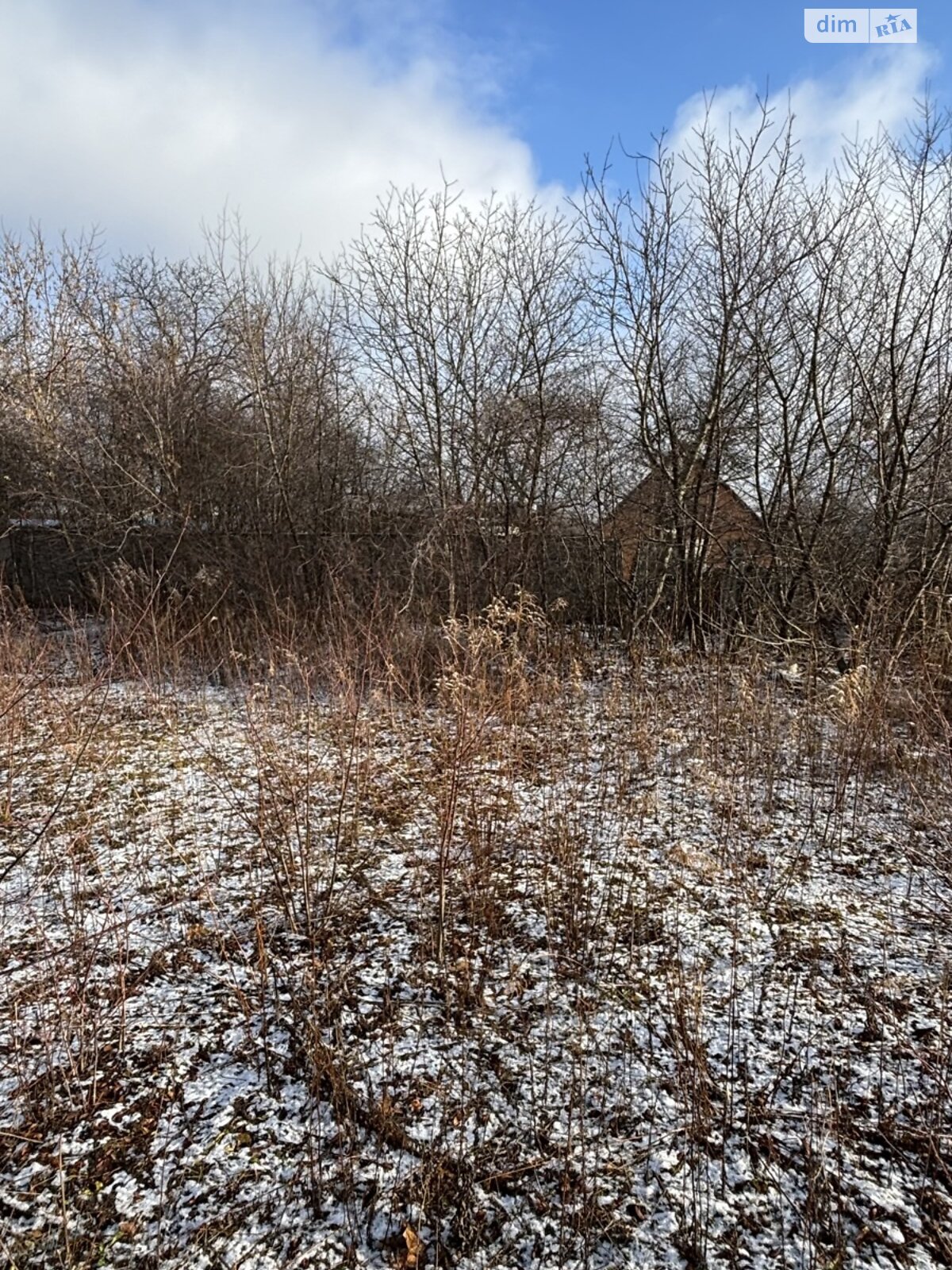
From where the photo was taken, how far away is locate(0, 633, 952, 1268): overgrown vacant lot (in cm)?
162

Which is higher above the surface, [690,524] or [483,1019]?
[690,524]

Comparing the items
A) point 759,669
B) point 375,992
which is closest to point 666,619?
point 759,669

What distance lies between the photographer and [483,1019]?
7.47 ft

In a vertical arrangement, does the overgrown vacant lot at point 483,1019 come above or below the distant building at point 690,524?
below

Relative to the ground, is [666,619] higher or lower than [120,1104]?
higher

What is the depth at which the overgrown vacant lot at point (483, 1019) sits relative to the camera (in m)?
1.62

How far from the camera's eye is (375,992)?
2418 mm

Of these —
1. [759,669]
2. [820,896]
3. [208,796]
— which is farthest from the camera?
[759,669]

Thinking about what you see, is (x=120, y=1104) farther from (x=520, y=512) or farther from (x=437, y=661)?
(x=520, y=512)

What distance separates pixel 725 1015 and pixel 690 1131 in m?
0.53

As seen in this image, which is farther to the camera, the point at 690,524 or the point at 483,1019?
the point at 690,524

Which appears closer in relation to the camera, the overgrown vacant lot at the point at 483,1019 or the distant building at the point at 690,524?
the overgrown vacant lot at the point at 483,1019

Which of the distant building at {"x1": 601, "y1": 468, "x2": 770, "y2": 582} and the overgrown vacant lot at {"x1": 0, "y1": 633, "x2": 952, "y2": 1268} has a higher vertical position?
the distant building at {"x1": 601, "y1": 468, "x2": 770, "y2": 582}

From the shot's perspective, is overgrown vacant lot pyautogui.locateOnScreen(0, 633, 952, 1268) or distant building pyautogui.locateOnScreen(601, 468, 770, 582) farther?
distant building pyautogui.locateOnScreen(601, 468, 770, 582)
